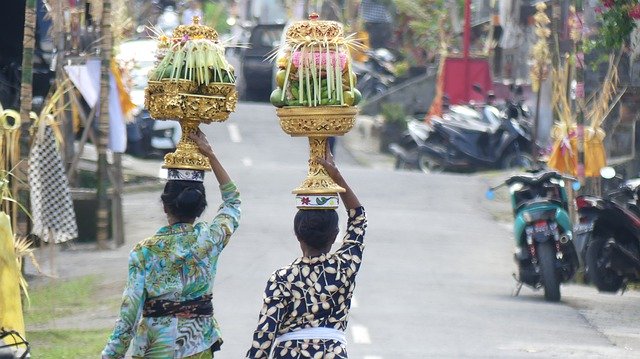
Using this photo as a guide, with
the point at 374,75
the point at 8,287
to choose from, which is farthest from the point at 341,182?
the point at 374,75

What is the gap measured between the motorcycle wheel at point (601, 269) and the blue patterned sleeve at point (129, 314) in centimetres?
746

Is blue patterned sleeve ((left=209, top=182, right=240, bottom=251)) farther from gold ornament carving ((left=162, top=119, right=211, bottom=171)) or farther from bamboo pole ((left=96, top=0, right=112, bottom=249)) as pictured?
bamboo pole ((left=96, top=0, right=112, bottom=249))

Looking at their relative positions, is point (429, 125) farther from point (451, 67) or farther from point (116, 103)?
point (116, 103)

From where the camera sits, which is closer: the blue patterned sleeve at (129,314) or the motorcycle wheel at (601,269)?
the blue patterned sleeve at (129,314)

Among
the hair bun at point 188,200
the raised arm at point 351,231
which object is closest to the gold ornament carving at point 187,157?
Result: the hair bun at point 188,200

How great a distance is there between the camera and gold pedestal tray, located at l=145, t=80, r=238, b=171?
599cm

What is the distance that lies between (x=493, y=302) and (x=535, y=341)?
66.8 inches

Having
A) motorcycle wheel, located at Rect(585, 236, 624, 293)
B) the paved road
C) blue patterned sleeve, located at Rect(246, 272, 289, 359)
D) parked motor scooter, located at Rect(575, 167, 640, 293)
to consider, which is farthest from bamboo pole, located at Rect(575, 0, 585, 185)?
blue patterned sleeve, located at Rect(246, 272, 289, 359)

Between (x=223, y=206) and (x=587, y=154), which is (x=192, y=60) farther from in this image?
(x=587, y=154)

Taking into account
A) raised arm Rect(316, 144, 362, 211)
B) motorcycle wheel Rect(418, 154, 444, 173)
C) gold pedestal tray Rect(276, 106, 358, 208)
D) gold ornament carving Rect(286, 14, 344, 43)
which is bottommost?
motorcycle wheel Rect(418, 154, 444, 173)

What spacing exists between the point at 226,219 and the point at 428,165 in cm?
1871

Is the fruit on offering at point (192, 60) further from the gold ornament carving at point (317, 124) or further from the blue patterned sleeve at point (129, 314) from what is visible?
the blue patterned sleeve at point (129, 314)

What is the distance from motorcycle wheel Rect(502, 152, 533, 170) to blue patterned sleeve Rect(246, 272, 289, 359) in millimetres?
18662

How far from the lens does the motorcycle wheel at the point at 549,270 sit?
12.2m
